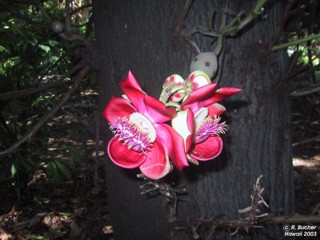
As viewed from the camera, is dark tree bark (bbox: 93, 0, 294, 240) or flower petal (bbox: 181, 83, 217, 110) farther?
dark tree bark (bbox: 93, 0, 294, 240)

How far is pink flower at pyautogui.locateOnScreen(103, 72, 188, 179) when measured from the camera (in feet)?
2.14

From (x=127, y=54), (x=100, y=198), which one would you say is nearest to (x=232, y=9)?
(x=127, y=54)

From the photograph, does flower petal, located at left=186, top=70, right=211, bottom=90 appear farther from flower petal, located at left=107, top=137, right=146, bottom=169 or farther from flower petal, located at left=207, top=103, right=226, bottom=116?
flower petal, located at left=107, top=137, right=146, bottom=169

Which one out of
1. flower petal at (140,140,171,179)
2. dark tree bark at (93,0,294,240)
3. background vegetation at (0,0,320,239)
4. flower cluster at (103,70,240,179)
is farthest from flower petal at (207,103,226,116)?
background vegetation at (0,0,320,239)

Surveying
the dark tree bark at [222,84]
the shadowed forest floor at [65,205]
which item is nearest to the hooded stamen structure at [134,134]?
the dark tree bark at [222,84]

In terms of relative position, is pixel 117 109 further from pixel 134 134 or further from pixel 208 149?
pixel 208 149

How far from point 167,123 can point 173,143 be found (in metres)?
0.07

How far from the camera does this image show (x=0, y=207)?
268cm

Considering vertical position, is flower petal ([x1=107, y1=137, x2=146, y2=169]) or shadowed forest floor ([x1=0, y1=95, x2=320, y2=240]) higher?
flower petal ([x1=107, y1=137, x2=146, y2=169])

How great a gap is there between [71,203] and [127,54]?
2050mm

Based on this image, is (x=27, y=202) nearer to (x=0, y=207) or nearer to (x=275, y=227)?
(x=0, y=207)

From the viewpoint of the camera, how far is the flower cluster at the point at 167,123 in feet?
2.12

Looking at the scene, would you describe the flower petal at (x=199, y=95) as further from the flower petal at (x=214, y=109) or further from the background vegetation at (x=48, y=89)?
the background vegetation at (x=48, y=89)

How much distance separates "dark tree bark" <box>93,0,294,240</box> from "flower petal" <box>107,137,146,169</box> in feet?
0.92
